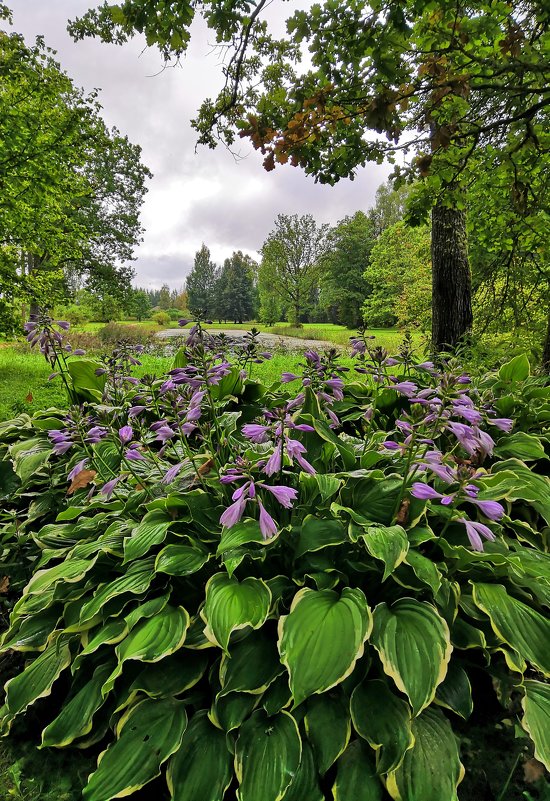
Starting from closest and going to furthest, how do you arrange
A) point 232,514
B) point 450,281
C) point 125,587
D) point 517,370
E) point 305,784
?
1. point 305,784
2. point 232,514
3. point 125,587
4. point 517,370
5. point 450,281

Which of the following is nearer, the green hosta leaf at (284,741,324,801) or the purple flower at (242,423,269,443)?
the green hosta leaf at (284,741,324,801)

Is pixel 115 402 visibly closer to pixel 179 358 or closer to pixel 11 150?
pixel 179 358

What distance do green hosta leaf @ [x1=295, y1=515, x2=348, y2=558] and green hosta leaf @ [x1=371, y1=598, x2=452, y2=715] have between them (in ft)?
0.88

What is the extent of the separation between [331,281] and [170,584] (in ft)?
138

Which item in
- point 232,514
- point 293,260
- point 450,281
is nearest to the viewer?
point 232,514

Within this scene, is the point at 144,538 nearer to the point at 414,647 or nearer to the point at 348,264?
the point at 414,647

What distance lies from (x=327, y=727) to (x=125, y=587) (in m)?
0.79

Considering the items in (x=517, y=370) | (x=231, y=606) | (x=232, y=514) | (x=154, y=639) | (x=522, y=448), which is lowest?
(x=154, y=639)

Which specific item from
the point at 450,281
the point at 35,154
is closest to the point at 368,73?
the point at 450,281

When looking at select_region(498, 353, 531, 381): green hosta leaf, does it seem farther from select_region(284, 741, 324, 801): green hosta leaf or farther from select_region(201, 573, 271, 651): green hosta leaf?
select_region(284, 741, 324, 801): green hosta leaf

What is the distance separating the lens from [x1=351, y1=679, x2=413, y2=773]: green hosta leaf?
111 cm

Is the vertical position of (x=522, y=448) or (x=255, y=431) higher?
(x=255, y=431)

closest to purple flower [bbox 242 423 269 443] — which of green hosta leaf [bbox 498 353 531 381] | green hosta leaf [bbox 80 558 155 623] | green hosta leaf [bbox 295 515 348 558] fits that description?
green hosta leaf [bbox 295 515 348 558]

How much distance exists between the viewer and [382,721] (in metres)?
1.19
